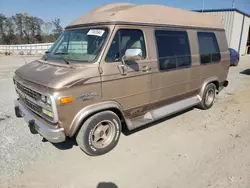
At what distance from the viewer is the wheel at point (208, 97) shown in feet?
19.1

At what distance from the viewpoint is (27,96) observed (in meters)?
3.75

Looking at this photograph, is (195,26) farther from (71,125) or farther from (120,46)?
(71,125)

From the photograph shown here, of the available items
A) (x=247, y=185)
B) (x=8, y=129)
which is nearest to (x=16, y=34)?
(x=8, y=129)

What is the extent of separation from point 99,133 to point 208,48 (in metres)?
3.83

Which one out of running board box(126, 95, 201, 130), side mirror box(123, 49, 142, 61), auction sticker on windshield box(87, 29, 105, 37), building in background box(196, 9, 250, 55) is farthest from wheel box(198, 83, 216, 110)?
building in background box(196, 9, 250, 55)

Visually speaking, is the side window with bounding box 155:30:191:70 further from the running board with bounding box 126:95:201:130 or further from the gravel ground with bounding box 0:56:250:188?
the gravel ground with bounding box 0:56:250:188

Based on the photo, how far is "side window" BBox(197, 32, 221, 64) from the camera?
543 centimetres

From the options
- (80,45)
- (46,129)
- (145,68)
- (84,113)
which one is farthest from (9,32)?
(84,113)

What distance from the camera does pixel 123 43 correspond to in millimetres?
3795

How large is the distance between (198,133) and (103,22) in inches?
121

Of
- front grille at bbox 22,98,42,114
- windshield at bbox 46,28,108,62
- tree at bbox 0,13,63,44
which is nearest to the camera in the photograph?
front grille at bbox 22,98,42,114

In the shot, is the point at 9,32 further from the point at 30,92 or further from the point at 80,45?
the point at 30,92

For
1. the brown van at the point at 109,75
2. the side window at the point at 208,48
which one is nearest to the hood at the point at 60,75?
the brown van at the point at 109,75

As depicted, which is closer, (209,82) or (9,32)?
(209,82)
